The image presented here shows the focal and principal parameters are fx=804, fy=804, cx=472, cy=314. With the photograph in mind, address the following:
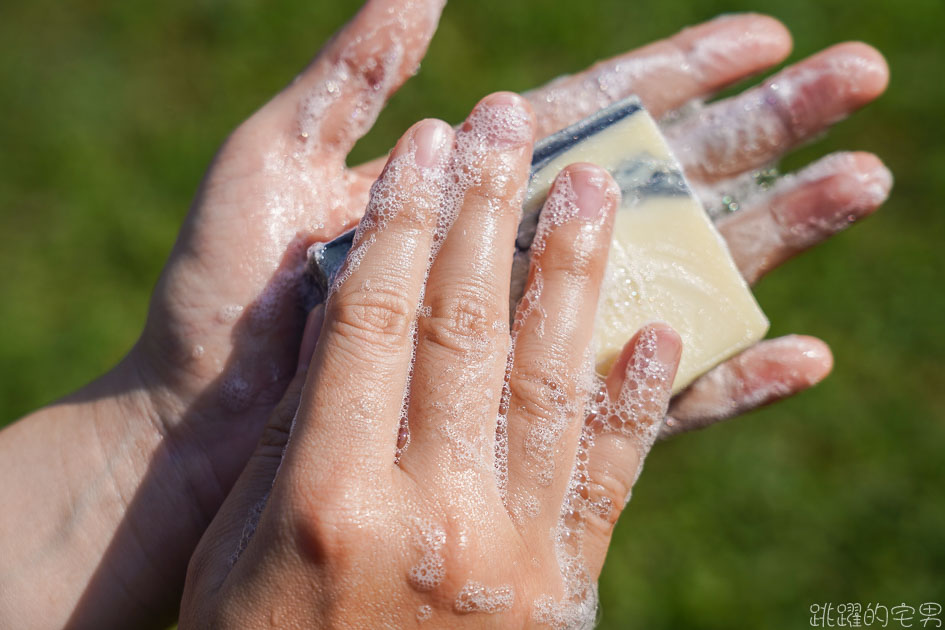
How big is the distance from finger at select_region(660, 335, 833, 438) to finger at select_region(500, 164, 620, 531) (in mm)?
428

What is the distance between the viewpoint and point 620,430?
1509 millimetres

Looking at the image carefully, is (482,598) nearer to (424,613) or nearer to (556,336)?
(424,613)

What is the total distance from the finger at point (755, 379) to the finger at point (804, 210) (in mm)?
215

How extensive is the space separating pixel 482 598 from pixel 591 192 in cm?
72

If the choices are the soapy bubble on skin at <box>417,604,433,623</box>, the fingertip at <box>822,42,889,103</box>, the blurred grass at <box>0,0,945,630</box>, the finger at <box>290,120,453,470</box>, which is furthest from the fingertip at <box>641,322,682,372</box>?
the blurred grass at <box>0,0,945,630</box>

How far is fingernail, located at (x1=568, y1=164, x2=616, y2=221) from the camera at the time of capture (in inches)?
57.2

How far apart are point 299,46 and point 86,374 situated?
148 cm

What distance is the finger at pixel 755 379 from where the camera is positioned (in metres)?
1.78

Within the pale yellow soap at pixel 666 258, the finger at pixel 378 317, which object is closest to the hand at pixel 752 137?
the pale yellow soap at pixel 666 258

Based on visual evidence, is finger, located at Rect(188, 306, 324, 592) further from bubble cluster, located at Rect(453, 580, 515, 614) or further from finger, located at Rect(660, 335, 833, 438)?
finger, located at Rect(660, 335, 833, 438)

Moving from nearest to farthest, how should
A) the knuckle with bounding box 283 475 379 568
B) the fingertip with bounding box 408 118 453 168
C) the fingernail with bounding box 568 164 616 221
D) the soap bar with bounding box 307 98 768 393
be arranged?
1. the knuckle with bounding box 283 475 379 568
2. the fingertip with bounding box 408 118 453 168
3. the fingernail with bounding box 568 164 616 221
4. the soap bar with bounding box 307 98 768 393

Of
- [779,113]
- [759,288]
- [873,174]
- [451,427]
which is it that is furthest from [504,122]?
[759,288]

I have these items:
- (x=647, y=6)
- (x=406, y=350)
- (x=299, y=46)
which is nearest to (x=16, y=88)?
(x=299, y=46)

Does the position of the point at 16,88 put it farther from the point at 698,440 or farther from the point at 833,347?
the point at 833,347
